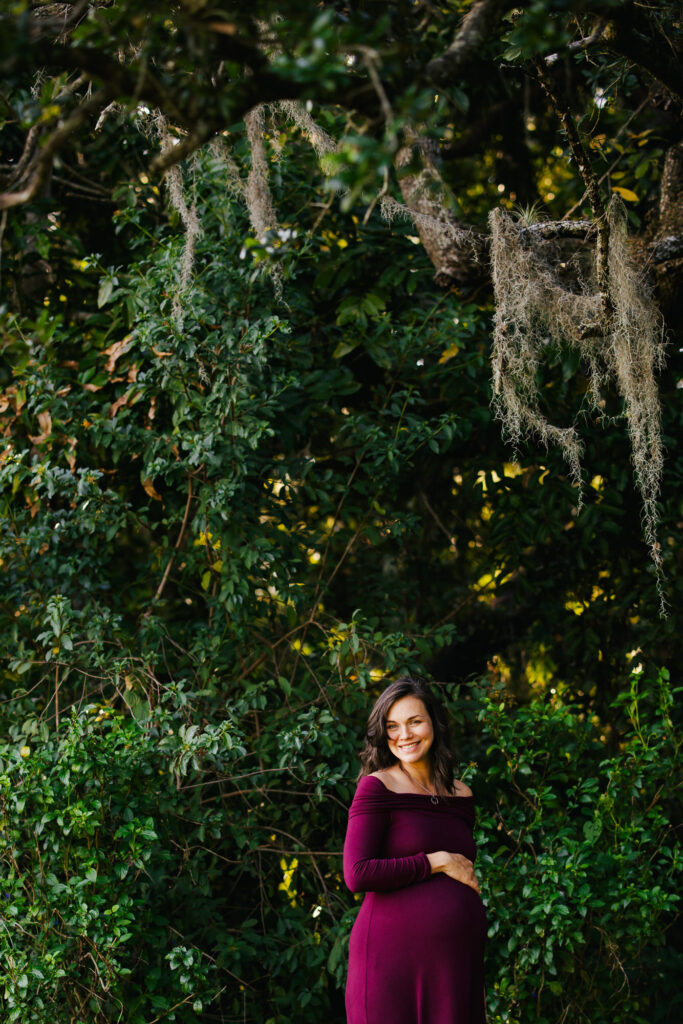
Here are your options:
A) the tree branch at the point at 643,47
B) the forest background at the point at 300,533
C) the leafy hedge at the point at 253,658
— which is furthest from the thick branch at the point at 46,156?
the tree branch at the point at 643,47

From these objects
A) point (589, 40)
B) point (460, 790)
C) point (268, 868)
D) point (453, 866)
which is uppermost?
point (589, 40)

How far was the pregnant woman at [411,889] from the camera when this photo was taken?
2299mm

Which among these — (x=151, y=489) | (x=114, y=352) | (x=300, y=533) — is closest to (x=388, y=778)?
(x=300, y=533)

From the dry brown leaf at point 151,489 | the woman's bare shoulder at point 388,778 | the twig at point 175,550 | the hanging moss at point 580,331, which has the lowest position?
the woman's bare shoulder at point 388,778

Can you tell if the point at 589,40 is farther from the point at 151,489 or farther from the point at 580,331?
the point at 151,489

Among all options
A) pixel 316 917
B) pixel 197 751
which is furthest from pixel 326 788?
pixel 197 751

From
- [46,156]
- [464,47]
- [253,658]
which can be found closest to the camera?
[46,156]

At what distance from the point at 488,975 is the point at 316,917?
2.23 ft

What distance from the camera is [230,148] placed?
3434mm

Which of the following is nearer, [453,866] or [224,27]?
[224,27]

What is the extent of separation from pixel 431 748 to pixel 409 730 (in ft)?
0.40

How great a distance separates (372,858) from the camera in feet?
7.76

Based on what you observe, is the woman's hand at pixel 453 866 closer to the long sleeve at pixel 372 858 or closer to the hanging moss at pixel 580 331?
the long sleeve at pixel 372 858

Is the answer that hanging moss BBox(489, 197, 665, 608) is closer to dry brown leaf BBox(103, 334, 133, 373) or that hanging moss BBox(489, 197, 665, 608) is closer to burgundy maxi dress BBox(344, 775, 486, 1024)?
burgundy maxi dress BBox(344, 775, 486, 1024)
